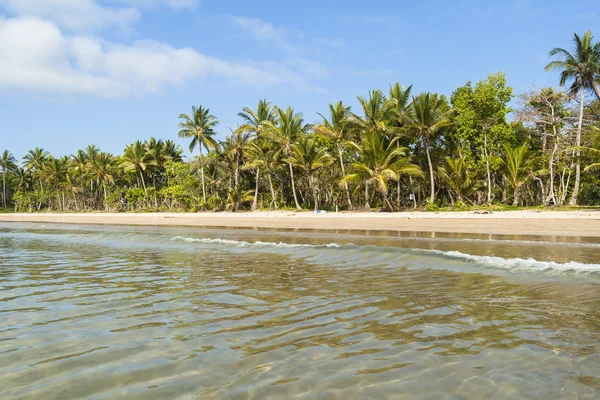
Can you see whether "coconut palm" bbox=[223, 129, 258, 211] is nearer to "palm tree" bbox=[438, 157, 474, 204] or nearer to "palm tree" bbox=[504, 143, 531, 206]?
"palm tree" bbox=[438, 157, 474, 204]

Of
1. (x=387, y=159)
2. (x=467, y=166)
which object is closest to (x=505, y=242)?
(x=387, y=159)

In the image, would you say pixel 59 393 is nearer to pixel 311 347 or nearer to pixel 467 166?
pixel 311 347

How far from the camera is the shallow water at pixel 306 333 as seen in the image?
2.60 metres

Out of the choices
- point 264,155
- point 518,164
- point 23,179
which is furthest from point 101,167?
point 518,164

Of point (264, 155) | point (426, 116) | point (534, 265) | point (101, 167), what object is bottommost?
point (534, 265)

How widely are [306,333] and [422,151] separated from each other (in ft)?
109

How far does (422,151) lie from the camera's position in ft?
114

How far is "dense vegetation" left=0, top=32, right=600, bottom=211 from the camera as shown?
28656 millimetres

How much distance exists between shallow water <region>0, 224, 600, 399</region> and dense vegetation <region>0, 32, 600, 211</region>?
21.0 metres

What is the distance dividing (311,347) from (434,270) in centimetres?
452

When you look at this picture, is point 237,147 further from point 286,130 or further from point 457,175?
point 457,175

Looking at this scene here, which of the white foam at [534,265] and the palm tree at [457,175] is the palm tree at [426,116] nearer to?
the palm tree at [457,175]

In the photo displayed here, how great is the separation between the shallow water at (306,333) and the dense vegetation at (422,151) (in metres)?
21.0

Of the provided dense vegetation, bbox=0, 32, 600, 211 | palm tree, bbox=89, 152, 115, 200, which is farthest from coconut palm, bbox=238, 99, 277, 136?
palm tree, bbox=89, 152, 115, 200
